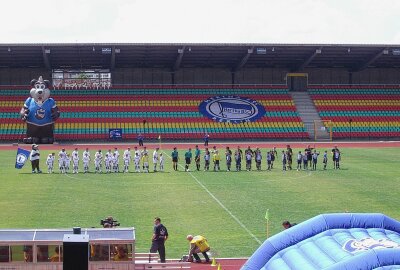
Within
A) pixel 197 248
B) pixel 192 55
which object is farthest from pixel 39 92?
pixel 197 248

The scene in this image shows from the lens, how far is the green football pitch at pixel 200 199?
2227 centimetres

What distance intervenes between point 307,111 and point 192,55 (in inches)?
461

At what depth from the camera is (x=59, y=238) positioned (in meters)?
15.5

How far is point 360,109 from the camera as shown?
70.0 meters

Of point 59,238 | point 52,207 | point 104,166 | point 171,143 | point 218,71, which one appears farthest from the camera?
point 218,71

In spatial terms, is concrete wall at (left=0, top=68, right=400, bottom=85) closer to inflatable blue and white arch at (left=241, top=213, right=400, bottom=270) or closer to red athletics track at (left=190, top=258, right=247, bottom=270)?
red athletics track at (left=190, top=258, right=247, bottom=270)

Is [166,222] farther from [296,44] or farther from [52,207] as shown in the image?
[296,44]

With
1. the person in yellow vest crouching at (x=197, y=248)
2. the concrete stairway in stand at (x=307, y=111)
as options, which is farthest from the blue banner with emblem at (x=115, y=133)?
the person in yellow vest crouching at (x=197, y=248)

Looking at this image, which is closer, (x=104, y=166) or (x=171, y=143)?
(x=104, y=166)

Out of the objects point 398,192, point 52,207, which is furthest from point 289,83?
point 52,207

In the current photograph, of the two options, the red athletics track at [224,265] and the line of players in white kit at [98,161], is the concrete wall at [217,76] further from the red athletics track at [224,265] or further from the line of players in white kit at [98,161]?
the red athletics track at [224,265]

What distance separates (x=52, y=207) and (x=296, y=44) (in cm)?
4407

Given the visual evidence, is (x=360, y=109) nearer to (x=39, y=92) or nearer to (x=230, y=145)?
(x=230, y=145)

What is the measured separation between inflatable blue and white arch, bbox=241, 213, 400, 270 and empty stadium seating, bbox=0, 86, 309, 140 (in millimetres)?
50760
